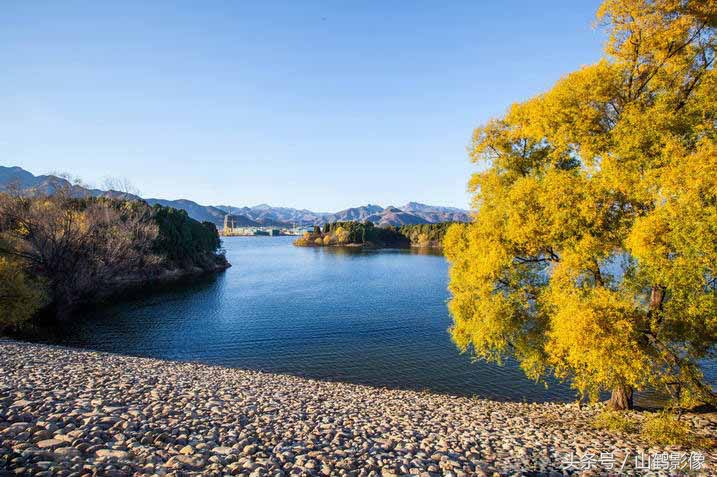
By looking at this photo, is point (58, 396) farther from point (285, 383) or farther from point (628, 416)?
point (628, 416)

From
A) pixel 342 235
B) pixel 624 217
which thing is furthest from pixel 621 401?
pixel 342 235

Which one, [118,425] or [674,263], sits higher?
[674,263]

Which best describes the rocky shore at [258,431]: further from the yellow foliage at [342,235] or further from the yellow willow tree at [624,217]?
the yellow foliage at [342,235]

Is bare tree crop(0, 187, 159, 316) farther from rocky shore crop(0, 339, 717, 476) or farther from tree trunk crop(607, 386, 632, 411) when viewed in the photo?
tree trunk crop(607, 386, 632, 411)

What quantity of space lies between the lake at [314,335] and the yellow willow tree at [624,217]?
31.9 ft

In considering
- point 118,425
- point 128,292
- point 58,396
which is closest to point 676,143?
point 118,425

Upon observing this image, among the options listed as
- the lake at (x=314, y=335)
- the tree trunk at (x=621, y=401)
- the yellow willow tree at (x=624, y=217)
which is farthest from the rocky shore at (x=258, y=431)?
the lake at (x=314, y=335)

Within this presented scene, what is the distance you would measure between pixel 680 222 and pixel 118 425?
18.7 meters

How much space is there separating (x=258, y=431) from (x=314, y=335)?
26342 millimetres

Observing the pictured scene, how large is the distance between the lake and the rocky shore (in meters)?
7.54

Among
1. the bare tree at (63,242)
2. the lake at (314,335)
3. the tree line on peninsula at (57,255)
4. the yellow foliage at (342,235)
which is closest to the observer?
the lake at (314,335)

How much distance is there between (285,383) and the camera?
22469mm

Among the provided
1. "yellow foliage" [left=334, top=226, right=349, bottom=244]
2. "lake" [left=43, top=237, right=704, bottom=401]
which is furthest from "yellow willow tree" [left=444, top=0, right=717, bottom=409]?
"yellow foliage" [left=334, top=226, right=349, bottom=244]

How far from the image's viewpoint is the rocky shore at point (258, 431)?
9.47m
